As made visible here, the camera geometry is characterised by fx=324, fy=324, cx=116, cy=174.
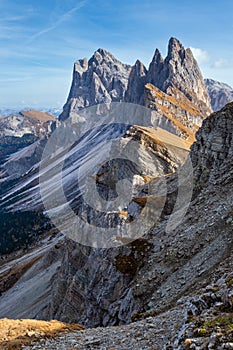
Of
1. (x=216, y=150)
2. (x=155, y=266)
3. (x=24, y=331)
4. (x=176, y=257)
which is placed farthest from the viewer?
(x=216, y=150)

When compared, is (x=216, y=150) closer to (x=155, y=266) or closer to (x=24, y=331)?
(x=155, y=266)

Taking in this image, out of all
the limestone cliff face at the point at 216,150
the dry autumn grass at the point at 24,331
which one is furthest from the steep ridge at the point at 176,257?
the dry autumn grass at the point at 24,331

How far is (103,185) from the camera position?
197ft

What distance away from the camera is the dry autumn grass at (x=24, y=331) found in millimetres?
19312

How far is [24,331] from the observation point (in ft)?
68.7

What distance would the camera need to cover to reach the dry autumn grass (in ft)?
63.4

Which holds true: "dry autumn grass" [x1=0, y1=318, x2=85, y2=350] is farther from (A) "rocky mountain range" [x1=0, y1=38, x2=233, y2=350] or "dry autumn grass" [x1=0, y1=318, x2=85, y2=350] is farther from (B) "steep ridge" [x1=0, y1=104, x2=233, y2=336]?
Result: (B) "steep ridge" [x1=0, y1=104, x2=233, y2=336]

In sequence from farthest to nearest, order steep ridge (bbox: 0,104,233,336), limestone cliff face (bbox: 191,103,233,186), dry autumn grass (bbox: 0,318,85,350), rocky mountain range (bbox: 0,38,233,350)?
limestone cliff face (bbox: 191,103,233,186) → steep ridge (bbox: 0,104,233,336) → dry autumn grass (bbox: 0,318,85,350) → rocky mountain range (bbox: 0,38,233,350)

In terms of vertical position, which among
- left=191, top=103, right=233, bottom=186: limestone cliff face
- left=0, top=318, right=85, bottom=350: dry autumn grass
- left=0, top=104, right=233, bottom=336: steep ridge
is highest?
left=191, top=103, right=233, bottom=186: limestone cliff face

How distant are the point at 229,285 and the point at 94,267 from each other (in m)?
26.0

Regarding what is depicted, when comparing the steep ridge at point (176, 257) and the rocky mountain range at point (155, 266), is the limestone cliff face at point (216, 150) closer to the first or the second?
the steep ridge at point (176, 257)

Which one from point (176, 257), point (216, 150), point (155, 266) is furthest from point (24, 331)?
point (216, 150)

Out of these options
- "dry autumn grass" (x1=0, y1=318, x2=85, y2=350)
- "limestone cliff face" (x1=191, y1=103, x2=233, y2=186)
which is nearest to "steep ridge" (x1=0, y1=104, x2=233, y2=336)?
"limestone cliff face" (x1=191, y1=103, x2=233, y2=186)

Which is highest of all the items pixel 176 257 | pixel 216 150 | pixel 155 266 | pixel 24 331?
pixel 216 150
